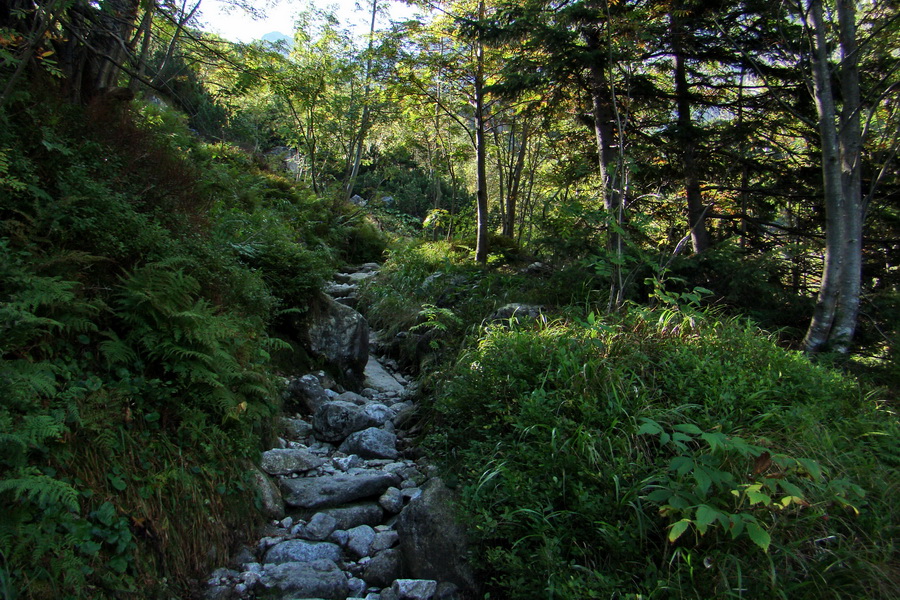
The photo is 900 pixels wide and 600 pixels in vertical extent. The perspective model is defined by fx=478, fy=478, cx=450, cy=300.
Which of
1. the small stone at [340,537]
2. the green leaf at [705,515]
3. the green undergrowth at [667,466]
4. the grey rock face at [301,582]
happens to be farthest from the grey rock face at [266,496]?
the green leaf at [705,515]

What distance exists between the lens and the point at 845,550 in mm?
2355

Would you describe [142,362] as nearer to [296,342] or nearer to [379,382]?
[296,342]

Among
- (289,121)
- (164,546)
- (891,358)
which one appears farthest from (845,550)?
(289,121)

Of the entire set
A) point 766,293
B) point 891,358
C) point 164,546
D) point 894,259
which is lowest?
point 164,546

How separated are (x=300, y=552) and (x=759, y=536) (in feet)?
9.23

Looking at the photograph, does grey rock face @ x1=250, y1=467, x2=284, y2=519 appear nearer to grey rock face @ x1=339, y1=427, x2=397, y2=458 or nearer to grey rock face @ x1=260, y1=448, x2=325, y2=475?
grey rock face @ x1=260, y1=448, x2=325, y2=475

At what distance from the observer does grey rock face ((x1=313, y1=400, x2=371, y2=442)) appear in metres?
5.09

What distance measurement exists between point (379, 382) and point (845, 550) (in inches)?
211

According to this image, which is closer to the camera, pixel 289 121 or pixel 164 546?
pixel 164 546

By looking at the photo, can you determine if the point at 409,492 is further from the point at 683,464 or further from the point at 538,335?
the point at 683,464

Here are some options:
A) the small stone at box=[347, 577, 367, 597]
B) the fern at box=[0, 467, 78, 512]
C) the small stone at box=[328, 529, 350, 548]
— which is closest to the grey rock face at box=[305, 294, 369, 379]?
the small stone at box=[328, 529, 350, 548]

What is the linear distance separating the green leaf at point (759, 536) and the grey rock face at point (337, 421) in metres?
3.91

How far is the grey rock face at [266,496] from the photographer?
12.1 feet

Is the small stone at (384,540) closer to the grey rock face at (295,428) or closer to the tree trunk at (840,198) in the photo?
the grey rock face at (295,428)
